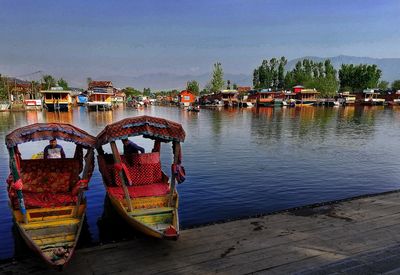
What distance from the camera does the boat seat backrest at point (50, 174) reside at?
10438 mm

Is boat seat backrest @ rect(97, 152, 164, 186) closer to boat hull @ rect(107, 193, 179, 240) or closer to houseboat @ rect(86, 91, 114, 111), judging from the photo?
boat hull @ rect(107, 193, 179, 240)

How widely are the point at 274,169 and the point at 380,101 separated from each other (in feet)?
354

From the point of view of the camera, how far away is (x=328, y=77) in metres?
144

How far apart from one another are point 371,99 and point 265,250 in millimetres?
115122

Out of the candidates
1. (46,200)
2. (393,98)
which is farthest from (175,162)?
(393,98)

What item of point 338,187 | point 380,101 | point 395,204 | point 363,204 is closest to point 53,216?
point 363,204

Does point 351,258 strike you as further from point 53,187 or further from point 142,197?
point 53,187

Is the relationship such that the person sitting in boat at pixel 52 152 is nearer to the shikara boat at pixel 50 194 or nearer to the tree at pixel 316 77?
the shikara boat at pixel 50 194

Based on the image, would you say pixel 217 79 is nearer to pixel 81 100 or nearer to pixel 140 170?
pixel 81 100

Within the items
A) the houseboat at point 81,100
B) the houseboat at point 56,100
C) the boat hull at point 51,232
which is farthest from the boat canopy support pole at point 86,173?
the houseboat at point 81,100

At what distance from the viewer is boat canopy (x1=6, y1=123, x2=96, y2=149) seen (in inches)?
359

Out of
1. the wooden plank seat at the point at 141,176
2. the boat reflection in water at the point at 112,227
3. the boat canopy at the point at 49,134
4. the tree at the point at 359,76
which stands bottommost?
the boat reflection in water at the point at 112,227

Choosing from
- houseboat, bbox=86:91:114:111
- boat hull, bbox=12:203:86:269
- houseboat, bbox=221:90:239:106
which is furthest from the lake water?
houseboat, bbox=221:90:239:106

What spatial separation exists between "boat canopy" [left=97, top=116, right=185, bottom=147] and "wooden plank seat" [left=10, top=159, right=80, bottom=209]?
1.94 metres
